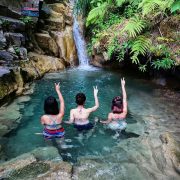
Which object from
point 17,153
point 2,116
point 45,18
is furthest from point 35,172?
point 45,18

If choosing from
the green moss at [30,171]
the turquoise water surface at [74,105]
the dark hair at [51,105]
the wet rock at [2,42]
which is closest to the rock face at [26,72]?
the turquoise water surface at [74,105]

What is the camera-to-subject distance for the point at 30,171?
4.21 m

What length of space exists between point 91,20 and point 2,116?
5.61 meters

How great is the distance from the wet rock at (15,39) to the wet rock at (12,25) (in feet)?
1.27

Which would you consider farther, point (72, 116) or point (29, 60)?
point (29, 60)

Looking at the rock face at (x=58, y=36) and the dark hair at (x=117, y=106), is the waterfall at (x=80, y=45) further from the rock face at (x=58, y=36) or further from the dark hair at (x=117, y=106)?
the dark hair at (x=117, y=106)

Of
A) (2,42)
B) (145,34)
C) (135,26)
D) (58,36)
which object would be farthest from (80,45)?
(135,26)

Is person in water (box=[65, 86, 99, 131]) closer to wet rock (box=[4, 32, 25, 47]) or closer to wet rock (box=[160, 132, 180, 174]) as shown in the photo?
wet rock (box=[160, 132, 180, 174])

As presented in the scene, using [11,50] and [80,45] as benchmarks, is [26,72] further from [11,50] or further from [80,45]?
[80,45]

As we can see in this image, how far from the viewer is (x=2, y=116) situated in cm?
661

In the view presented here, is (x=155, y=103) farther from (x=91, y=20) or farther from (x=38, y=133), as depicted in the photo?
(x=91, y=20)

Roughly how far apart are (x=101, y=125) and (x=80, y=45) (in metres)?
7.48

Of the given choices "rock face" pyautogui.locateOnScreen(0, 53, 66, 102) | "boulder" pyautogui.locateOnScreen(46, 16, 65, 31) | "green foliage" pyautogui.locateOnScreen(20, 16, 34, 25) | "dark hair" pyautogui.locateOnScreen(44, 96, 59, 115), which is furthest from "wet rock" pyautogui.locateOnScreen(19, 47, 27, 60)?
"dark hair" pyautogui.locateOnScreen(44, 96, 59, 115)

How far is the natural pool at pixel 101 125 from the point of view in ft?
17.1
